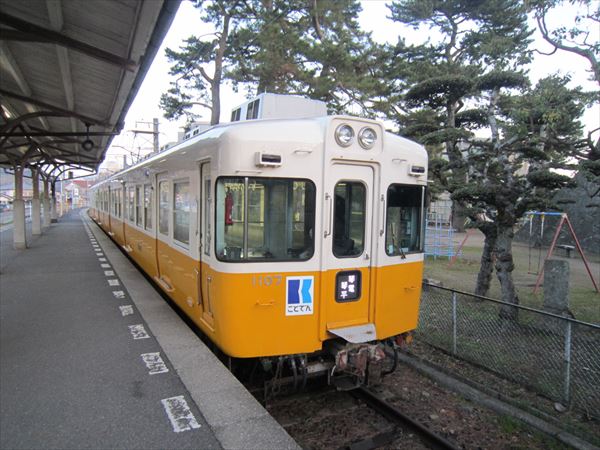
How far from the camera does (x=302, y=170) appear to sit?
156 inches

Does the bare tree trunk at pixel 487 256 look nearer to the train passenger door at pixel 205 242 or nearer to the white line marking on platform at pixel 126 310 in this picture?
the train passenger door at pixel 205 242

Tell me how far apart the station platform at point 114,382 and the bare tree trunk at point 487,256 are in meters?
5.46

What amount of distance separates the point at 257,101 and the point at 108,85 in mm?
2330

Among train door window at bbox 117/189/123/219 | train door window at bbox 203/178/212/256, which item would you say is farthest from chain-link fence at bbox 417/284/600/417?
train door window at bbox 117/189/123/219

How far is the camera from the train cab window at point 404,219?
14.9 feet

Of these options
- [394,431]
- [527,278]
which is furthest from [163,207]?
[527,278]

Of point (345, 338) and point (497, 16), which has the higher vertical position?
point (497, 16)

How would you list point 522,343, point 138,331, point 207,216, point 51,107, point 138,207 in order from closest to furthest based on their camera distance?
point 207,216, point 138,331, point 522,343, point 51,107, point 138,207

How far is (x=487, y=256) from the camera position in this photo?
8.00 metres

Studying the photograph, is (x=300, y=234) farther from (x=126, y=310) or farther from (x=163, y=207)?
(x=126, y=310)

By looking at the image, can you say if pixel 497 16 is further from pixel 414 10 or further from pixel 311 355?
pixel 311 355

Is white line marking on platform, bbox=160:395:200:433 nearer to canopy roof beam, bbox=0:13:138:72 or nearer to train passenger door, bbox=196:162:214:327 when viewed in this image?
train passenger door, bbox=196:162:214:327

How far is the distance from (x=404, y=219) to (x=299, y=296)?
4.99 ft

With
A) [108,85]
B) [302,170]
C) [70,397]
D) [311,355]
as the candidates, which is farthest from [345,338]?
[108,85]
